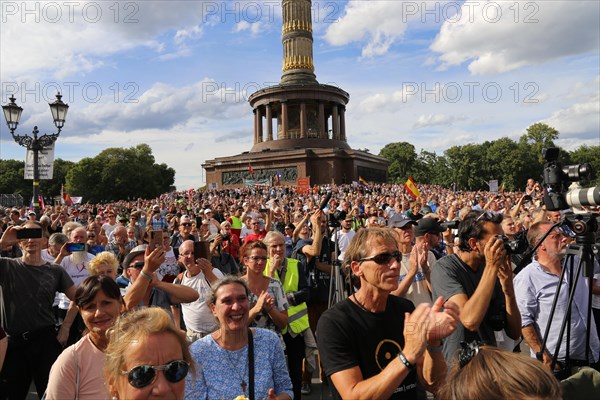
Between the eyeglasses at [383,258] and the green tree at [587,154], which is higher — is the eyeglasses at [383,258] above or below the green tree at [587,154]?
below

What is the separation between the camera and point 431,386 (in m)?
2.48

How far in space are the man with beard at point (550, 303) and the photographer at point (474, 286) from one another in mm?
562

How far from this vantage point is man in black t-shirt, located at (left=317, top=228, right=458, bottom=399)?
213cm

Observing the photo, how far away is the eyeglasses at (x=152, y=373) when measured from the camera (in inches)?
78.5

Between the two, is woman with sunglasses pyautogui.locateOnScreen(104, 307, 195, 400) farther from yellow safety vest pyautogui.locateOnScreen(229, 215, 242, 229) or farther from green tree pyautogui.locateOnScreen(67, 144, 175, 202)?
green tree pyautogui.locateOnScreen(67, 144, 175, 202)

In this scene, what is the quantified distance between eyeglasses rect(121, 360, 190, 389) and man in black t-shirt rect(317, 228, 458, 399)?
0.76 meters

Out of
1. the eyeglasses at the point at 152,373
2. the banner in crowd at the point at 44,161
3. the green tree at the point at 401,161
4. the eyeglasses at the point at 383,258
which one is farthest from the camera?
the green tree at the point at 401,161

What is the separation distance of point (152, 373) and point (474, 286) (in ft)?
7.17

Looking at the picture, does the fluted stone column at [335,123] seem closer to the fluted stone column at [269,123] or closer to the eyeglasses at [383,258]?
the fluted stone column at [269,123]

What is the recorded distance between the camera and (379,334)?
2.56 m

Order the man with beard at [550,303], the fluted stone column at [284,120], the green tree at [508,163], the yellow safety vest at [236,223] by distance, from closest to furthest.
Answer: the man with beard at [550,303] < the yellow safety vest at [236,223] < the fluted stone column at [284,120] < the green tree at [508,163]

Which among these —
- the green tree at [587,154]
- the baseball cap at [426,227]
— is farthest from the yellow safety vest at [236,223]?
the green tree at [587,154]

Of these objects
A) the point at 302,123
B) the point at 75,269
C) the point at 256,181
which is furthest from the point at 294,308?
the point at 302,123

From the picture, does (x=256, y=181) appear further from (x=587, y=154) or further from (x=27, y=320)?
(x=587, y=154)
